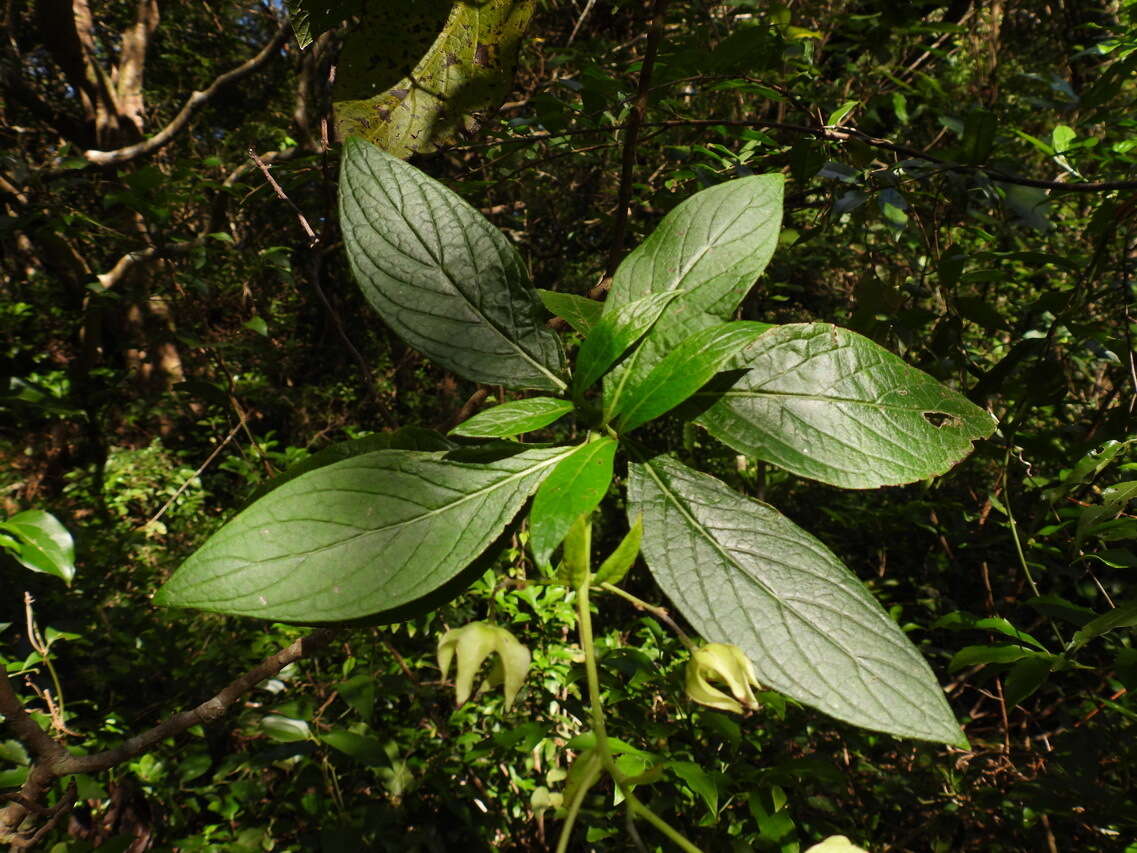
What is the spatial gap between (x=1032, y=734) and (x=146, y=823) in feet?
7.51

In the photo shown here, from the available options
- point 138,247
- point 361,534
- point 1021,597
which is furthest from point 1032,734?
point 138,247

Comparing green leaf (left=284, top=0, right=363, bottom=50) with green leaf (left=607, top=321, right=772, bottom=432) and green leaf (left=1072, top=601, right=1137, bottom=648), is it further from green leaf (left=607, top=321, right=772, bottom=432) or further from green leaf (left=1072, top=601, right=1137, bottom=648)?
green leaf (left=1072, top=601, right=1137, bottom=648)

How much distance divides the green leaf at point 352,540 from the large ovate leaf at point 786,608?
0.33 feet

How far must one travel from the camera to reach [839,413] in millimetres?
427

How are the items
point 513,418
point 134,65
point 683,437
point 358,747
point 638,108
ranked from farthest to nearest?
point 134,65
point 683,437
point 358,747
point 638,108
point 513,418

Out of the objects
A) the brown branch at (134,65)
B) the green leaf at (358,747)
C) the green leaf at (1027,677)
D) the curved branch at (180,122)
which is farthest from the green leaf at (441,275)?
the brown branch at (134,65)

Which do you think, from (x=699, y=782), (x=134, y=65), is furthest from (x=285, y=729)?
(x=134, y=65)

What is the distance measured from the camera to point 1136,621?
1.71 feet

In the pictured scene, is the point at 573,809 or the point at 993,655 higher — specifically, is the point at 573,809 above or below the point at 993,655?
above

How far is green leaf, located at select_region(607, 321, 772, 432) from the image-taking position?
375 millimetres

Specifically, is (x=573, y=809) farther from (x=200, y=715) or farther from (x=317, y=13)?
(x=317, y=13)

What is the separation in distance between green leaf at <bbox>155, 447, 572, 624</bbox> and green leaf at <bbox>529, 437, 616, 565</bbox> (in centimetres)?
3

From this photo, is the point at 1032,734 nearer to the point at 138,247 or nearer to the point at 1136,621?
the point at 1136,621

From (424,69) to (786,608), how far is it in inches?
18.3
